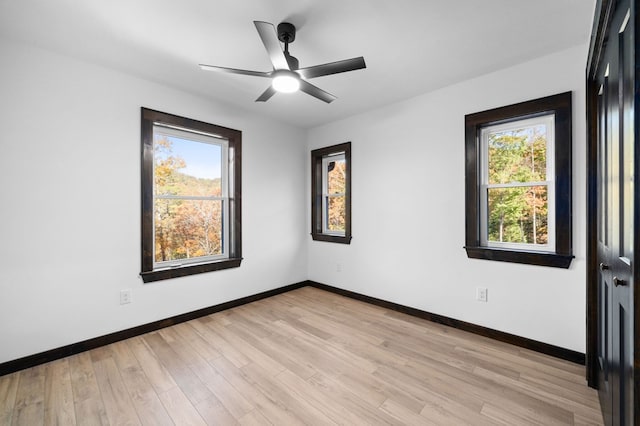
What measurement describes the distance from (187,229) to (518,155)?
3.73 meters

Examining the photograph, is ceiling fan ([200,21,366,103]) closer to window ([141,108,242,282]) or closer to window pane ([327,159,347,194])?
window ([141,108,242,282])

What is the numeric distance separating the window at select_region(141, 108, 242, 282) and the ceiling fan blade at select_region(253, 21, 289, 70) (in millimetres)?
1734

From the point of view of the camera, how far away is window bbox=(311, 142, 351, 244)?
4.25 meters

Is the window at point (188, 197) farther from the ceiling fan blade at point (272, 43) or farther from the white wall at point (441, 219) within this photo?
the ceiling fan blade at point (272, 43)

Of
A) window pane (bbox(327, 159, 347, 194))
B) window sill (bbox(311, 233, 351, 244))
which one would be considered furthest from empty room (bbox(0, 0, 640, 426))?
window pane (bbox(327, 159, 347, 194))

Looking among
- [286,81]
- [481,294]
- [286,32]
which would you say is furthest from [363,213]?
[286,32]

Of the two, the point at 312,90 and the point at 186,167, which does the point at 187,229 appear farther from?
the point at 312,90

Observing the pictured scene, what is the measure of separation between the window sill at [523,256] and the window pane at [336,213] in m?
1.89

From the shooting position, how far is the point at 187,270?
3.17 m

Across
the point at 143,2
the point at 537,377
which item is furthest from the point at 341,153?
the point at 537,377

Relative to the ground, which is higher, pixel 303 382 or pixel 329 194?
pixel 329 194

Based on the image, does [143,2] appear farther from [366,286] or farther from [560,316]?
[560,316]

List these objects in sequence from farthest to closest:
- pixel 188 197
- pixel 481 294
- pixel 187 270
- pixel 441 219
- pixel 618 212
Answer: pixel 188 197, pixel 187 270, pixel 441 219, pixel 481 294, pixel 618 212

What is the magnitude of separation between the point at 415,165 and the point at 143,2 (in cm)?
288
